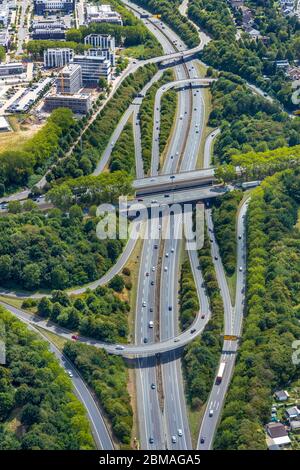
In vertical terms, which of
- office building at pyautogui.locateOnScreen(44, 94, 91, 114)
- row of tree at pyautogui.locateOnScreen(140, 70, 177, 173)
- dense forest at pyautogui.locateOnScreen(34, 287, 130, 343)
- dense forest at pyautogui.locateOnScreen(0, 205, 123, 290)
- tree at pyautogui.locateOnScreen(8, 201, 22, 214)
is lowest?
dense forest at pyautogui.locateOnScreen(34, 287, 130, 343)

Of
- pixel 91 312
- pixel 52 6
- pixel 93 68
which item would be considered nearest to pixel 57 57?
pixel 93 68

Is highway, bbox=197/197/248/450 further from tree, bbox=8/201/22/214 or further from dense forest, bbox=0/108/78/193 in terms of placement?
dense forest, bbox=0/108/78/193

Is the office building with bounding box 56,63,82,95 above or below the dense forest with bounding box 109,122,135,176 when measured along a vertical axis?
above

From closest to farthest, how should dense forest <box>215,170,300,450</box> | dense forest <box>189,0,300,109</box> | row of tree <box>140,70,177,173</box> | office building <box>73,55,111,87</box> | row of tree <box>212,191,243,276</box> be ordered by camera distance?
1. dense forest <box>215,170,300,450</box>
2. row of tree <box>212,191,243,276</box>
3. row of tree <box>140,70,177,173</box>
4. office building <box>73,55,111,87</box>
5. dense forest <box>189,0,300,109</box>

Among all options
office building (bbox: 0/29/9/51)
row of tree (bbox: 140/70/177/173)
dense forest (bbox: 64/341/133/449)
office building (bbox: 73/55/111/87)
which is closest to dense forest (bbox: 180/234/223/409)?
dense forest (bbox: 64/341/133/449)

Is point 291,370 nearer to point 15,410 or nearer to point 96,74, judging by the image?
point 15,410

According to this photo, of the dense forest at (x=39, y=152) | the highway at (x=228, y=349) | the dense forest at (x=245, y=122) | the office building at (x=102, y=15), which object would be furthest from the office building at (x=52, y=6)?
the highway at (x=228, y=349)

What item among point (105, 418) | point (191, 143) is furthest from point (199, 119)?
point (105, 418)
